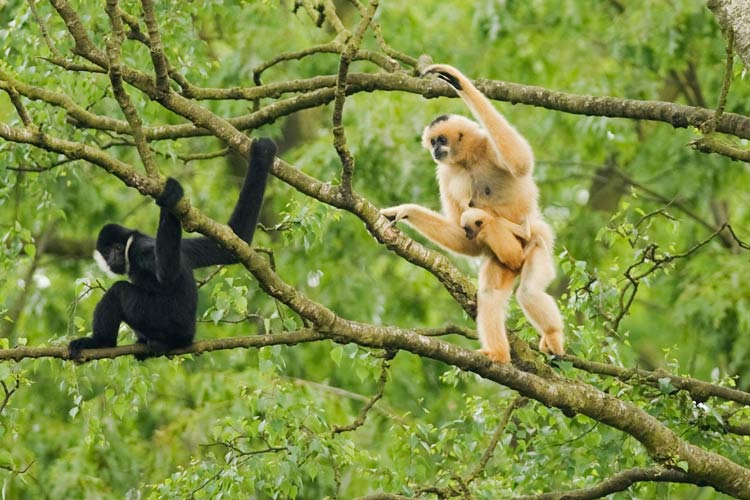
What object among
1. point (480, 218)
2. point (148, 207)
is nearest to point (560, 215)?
point (148, 207)

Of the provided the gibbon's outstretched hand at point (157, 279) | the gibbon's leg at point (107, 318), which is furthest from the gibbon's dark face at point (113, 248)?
the gibbon's leg at point (107, 318)

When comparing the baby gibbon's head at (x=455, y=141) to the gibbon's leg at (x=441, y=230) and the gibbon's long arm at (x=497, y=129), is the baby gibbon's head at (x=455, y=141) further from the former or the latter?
the gibbon's leg at (x=441, y=230)

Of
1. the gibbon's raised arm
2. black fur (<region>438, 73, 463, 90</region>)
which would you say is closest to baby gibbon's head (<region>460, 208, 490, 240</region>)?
black fur (<region>438, 73, 463, 90</region>)

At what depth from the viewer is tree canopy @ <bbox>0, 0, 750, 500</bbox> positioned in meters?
7.37

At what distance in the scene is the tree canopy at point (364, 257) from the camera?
7367 mm

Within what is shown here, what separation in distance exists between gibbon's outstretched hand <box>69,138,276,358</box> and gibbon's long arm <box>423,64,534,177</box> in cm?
143

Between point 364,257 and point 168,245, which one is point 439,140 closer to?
point 168,245

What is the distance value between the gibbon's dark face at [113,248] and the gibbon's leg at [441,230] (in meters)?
2.19

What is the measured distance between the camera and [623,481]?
775 centimetres

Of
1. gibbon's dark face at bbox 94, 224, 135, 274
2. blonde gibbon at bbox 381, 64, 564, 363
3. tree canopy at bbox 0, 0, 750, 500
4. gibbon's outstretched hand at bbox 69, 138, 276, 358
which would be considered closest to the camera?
tree canopy at bbox 0, 0, 750, 500

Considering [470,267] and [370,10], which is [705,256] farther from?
[370,10]

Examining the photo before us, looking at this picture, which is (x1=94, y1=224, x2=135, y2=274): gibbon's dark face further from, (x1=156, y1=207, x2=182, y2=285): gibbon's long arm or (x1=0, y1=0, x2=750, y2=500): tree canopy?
(x1=156, y1=207, x2=182, y2=285): gibbon's long arm

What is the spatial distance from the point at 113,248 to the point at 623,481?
4166mm

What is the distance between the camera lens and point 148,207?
19.0m
